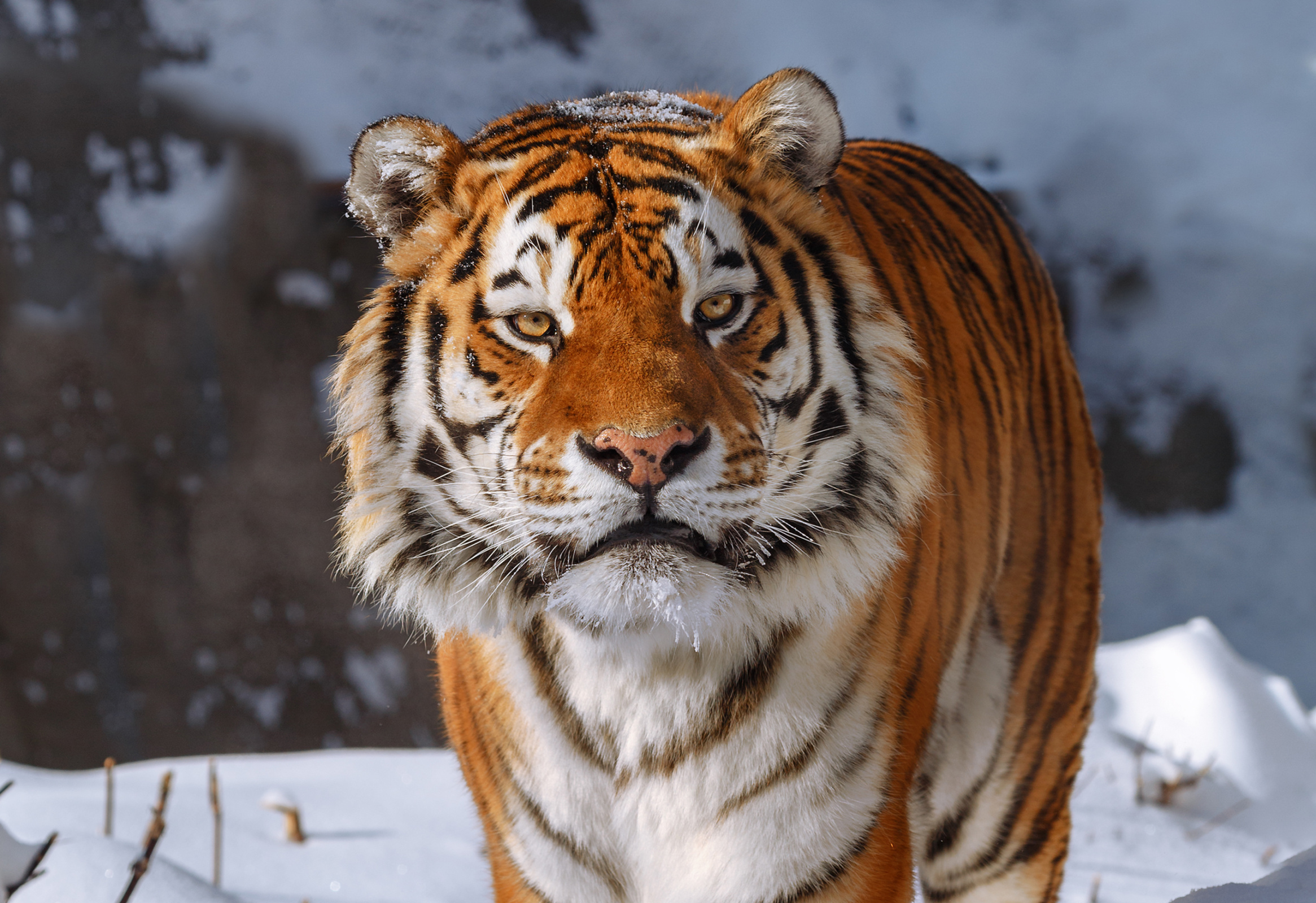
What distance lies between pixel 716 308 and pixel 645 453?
180mm


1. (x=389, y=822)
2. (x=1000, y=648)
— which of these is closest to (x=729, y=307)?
(x=1000, y=648)

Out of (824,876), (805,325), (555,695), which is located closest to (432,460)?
(555,695)

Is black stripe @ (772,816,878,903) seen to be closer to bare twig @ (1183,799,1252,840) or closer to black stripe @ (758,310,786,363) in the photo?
black stripe @ (758,310,786,363)

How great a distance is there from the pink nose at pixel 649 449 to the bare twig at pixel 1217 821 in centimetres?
184

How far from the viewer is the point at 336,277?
377 cm

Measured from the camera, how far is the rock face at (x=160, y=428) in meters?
3.74

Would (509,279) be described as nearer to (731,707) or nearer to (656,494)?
(656,494)

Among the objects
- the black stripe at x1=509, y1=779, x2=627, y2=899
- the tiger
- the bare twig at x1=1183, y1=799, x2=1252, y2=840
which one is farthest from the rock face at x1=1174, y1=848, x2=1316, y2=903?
the bare twig at x1=1183, y1=799, x2=1252, y2=840

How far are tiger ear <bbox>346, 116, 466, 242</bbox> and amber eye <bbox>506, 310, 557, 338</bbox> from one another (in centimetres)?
16

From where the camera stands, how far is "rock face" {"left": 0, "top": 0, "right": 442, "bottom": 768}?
374 centimetres

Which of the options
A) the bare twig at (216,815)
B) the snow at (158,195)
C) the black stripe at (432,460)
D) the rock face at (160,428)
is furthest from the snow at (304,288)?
the black stripe at (432,460)

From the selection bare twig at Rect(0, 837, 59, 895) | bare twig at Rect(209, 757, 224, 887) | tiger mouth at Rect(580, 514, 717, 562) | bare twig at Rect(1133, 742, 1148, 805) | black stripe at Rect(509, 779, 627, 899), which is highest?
tiger mouth at Rect(580, 514, 717, 562)

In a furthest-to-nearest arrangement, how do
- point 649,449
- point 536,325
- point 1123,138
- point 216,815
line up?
1. point 1123,138
2. point 216,815
3. point 536,325
4. point 649,449

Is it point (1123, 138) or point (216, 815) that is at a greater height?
point (1123, 138)
